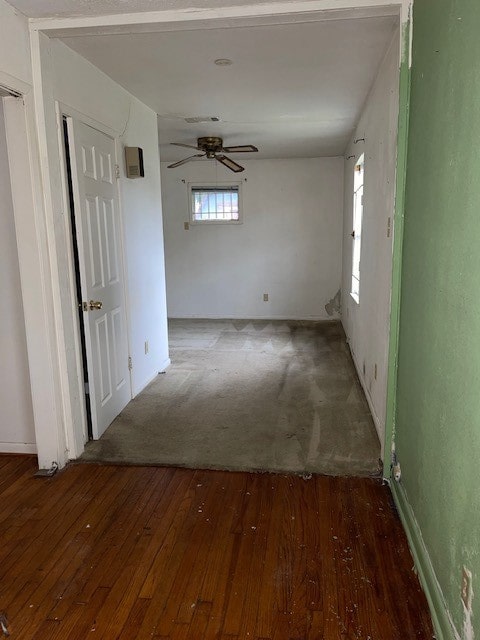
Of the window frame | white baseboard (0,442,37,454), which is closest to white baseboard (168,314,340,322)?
the window frame

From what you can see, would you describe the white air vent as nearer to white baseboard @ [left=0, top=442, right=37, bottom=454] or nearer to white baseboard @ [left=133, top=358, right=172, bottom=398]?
white baseboard @ [left=133, top=358, right=172, bottom=398]

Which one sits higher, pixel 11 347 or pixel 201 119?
pixel 201 119

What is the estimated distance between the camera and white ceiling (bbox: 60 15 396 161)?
2533mm

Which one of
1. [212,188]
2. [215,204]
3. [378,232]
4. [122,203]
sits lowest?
[378,232]

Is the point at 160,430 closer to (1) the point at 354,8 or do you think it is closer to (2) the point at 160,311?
(2) the point at 160,311

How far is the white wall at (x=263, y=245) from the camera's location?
670 cm

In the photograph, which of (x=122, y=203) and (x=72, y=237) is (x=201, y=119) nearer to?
(x=122, y=203)

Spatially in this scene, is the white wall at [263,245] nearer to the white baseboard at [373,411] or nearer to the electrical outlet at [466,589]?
the white baseboard at [373,411]

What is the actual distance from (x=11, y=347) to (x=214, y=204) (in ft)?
15.5

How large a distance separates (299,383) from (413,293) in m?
2.15

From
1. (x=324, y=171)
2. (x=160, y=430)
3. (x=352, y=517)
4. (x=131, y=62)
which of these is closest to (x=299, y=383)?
(x=160, y=430)

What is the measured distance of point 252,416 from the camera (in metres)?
3.36

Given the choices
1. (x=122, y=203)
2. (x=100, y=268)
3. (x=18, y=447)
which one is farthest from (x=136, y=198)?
(x=18, y=447)

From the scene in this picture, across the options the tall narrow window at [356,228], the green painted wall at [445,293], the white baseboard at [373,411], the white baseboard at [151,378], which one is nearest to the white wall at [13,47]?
the green painted wall at [445,293]
